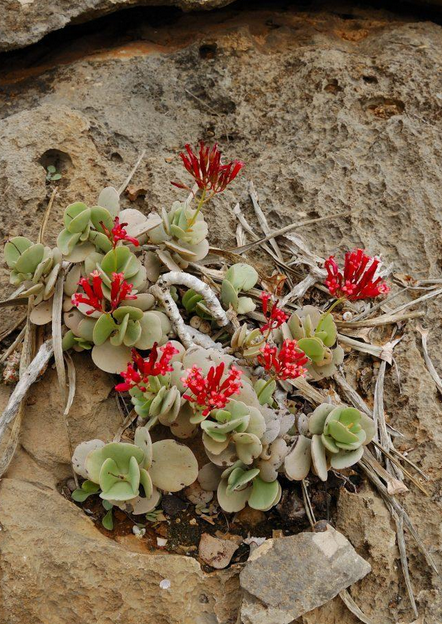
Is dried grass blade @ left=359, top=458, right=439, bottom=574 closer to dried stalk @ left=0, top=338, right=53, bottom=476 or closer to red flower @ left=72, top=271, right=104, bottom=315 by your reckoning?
red flower @ left=72, top=271, right=104, bottom=315

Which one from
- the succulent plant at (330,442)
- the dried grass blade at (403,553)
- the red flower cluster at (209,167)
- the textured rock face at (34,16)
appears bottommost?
the dried grass blade at (403,553)

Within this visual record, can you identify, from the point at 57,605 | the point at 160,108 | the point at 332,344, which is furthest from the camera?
the point at 160,108

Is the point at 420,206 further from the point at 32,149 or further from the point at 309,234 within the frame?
the point at 32,149

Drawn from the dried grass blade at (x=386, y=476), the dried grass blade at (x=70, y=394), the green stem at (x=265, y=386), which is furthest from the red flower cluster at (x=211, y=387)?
the dried grass blade at (x=386, y=476)

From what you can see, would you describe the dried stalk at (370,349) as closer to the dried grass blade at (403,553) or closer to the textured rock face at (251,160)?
the textured rock face at (251,160)

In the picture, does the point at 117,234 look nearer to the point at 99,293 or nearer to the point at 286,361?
the point at 99,293

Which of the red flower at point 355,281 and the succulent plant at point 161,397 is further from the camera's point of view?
the red flower at point 355,281

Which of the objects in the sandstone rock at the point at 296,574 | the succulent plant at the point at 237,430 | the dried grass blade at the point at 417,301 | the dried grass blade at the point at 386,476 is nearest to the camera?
the sandstone rock at the point at 296,574

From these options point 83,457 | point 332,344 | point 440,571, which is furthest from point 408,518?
point 83,457
